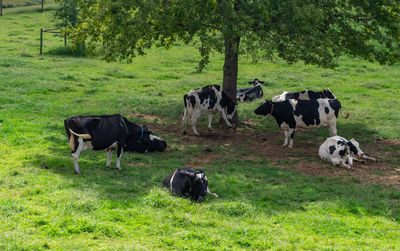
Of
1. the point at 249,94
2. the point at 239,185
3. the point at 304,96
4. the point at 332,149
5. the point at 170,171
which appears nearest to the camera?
the point at 239,185

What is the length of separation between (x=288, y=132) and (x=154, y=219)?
8.82 m

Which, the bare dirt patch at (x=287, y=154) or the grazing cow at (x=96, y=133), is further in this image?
the bare dirt patch at (x=287, y=154)

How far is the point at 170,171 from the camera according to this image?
13625 millimetres

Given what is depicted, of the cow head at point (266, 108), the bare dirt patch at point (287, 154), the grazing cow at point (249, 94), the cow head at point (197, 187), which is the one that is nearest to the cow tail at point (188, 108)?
the bare dirt patch at point (287, 154)

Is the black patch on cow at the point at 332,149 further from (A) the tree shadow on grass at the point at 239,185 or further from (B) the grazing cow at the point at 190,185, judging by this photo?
(B) the grazing cow at the point at 190,185

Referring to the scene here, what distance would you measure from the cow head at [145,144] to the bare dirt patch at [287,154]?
130 centimetres

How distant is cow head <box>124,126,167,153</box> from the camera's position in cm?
1532

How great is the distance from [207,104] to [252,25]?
13.0ft

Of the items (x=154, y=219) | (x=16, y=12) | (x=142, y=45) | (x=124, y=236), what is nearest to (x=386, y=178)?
(x=154, y=219)

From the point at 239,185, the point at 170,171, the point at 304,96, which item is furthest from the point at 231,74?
the point at 239,185

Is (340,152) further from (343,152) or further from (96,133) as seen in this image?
(96,133)

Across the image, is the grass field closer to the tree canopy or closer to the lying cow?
the lying cow

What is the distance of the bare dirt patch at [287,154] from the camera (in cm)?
1422

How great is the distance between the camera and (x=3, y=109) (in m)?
19.8
